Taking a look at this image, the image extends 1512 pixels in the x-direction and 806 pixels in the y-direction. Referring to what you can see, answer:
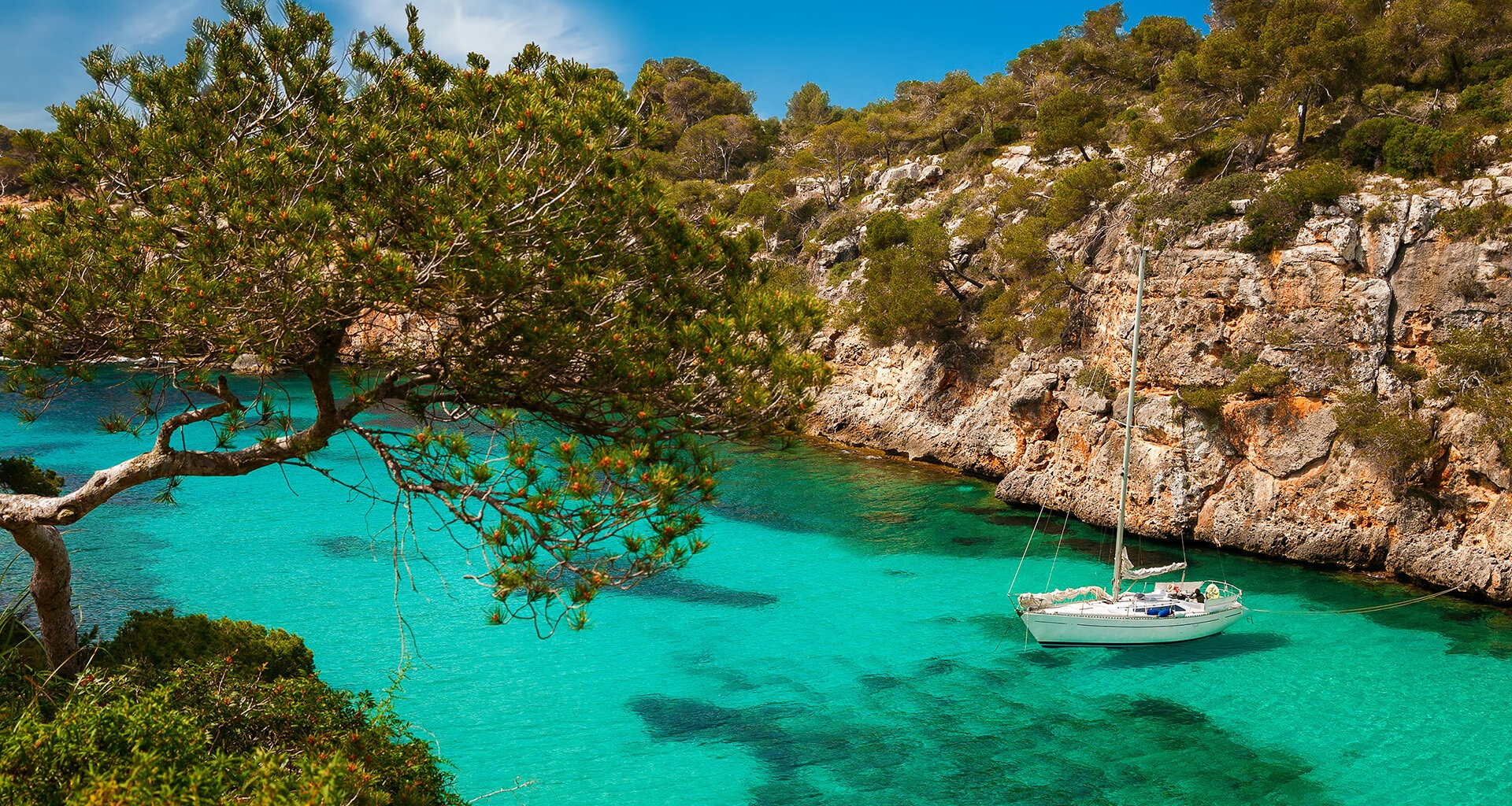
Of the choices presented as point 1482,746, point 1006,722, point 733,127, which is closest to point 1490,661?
point 1482,746

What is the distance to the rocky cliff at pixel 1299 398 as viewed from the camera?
2039 centimetres

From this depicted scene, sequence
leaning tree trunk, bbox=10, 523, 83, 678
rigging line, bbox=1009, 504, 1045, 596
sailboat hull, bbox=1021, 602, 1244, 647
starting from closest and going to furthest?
leaning tree trunk, bbox=10, 523, 83, 678
sailboat hull, bbox=1021, 602, 1244, 647
rigging line, bbox=1009, 504, 1045, 596

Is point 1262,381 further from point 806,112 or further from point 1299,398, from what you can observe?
point 806,112

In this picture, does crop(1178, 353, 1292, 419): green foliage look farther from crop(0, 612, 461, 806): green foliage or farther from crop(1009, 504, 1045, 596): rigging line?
crop(0, 612, 461, 806): green foliage

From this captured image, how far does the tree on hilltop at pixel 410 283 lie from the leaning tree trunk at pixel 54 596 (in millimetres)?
37

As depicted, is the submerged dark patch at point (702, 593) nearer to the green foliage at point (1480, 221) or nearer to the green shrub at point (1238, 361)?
the green shrub at point (1238, 361)

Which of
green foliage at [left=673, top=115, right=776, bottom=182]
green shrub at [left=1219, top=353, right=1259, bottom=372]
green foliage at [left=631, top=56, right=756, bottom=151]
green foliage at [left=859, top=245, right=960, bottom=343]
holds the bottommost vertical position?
green shrub at [left=1219, top=353, right=1259, bottom=372]

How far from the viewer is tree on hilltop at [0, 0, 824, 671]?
6.18 m

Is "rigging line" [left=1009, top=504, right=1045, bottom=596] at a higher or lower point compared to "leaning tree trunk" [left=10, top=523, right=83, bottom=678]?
lower

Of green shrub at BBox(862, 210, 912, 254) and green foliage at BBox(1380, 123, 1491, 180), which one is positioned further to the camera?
green shrub at BBox(862, 210, 912, 254)

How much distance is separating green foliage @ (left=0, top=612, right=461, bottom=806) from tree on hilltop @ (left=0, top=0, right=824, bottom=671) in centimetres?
115

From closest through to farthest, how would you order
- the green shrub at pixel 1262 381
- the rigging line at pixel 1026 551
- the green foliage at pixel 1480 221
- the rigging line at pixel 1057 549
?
the green foliage at pixel 1480 221
the rigging line at pixel 1026 551
the rigging line at pixel 1057 549
the green shrub at pixel 1262 381

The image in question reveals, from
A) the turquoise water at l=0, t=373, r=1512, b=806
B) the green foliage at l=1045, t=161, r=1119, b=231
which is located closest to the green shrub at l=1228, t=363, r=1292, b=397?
the turquoise water at l=0, t=373, r=1512, b=806

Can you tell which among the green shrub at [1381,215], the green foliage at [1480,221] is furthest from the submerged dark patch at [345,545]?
the green foliage at [1480,221]
